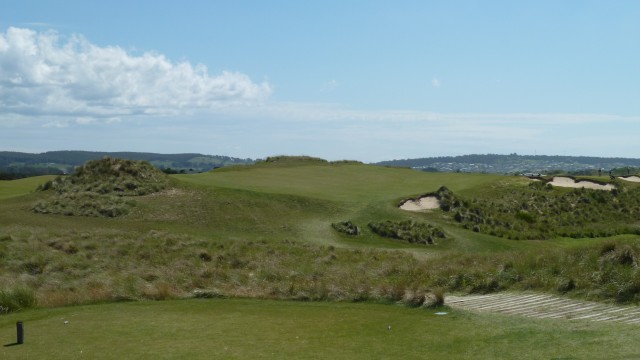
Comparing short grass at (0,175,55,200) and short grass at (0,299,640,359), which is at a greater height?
short grass at (0,175,55,200)

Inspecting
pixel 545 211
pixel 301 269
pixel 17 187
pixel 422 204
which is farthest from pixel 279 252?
pixel 17 187

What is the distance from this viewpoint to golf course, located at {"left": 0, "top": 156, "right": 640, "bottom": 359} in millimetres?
10055

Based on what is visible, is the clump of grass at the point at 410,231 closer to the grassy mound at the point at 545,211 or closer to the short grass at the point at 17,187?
the grassy mound at the point at 545,211

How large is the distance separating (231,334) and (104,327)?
8.01 feet

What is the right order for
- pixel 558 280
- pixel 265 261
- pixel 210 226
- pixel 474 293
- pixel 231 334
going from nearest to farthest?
pixel 231 334, pixel 558 280, pixel 474 293, pixel 265 261, pixel 210 226

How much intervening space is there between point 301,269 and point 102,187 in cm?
2242

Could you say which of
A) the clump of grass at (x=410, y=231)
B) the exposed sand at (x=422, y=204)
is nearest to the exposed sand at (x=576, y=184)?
the exposed sand at (x=422, y=204)

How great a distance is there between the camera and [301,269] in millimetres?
20500

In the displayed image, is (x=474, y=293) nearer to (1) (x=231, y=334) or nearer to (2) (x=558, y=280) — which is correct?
(2) (x=558, y=280)

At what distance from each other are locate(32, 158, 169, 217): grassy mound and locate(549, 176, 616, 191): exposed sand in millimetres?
28873

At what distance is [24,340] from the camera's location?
1070 centimetres

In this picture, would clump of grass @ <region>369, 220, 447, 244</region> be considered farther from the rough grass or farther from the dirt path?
the dirt path

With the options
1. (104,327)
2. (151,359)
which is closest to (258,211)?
(104,327)

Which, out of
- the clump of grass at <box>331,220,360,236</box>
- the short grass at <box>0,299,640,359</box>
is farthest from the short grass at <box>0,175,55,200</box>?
the short grass at <box>0,299,640,359</box>
